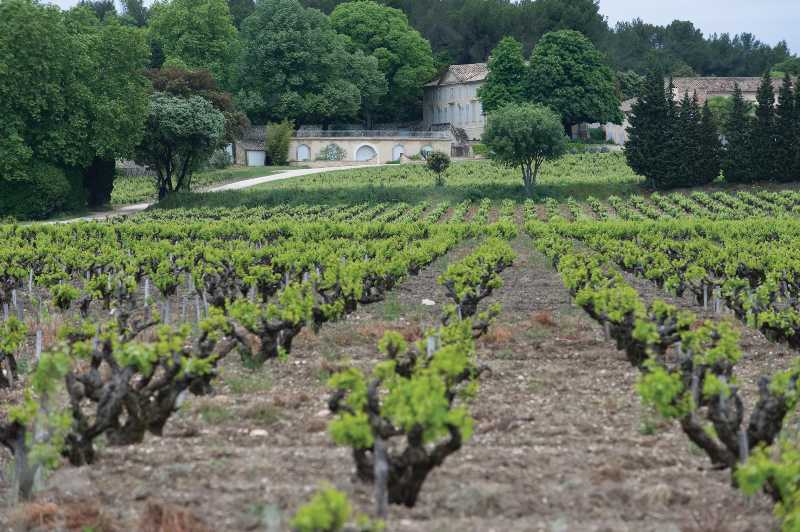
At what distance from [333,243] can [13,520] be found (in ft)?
71.2

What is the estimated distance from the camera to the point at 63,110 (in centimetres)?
5378

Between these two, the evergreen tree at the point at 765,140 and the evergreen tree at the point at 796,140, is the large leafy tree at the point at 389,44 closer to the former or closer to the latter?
the evergreen tree at the point at 765,140

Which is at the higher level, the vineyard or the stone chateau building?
the stone chateau building

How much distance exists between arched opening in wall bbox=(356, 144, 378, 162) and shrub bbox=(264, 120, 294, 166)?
7057 millimetres

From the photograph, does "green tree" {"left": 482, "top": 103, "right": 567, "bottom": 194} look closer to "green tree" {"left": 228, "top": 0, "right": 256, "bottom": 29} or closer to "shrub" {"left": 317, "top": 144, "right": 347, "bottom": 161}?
"shrub" {"left": 317, "top": 144, "right": 347, "bottom": 161}

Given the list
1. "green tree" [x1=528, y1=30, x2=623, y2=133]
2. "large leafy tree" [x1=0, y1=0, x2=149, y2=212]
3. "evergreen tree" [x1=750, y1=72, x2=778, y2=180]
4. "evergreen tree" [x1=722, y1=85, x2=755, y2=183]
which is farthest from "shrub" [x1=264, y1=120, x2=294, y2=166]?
"evergreen tree" [x1=750, y1=72, x2=778, y2=180]

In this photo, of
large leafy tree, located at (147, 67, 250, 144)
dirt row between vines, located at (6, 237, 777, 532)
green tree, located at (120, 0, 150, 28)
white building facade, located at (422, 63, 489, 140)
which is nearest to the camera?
dirt row between vines, located at (6, 237, 777, 532)

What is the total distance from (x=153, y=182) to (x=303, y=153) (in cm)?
1609

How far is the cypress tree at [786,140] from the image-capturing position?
6103 cm

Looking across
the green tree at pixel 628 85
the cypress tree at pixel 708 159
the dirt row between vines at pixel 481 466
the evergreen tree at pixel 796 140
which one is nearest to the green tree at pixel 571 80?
the green tree at pixel 628 85

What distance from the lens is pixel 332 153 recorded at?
293 ft

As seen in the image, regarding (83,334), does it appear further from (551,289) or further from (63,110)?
(63,110)

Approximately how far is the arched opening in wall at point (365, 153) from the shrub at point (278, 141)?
706cm

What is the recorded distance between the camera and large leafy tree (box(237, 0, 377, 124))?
87688mm
